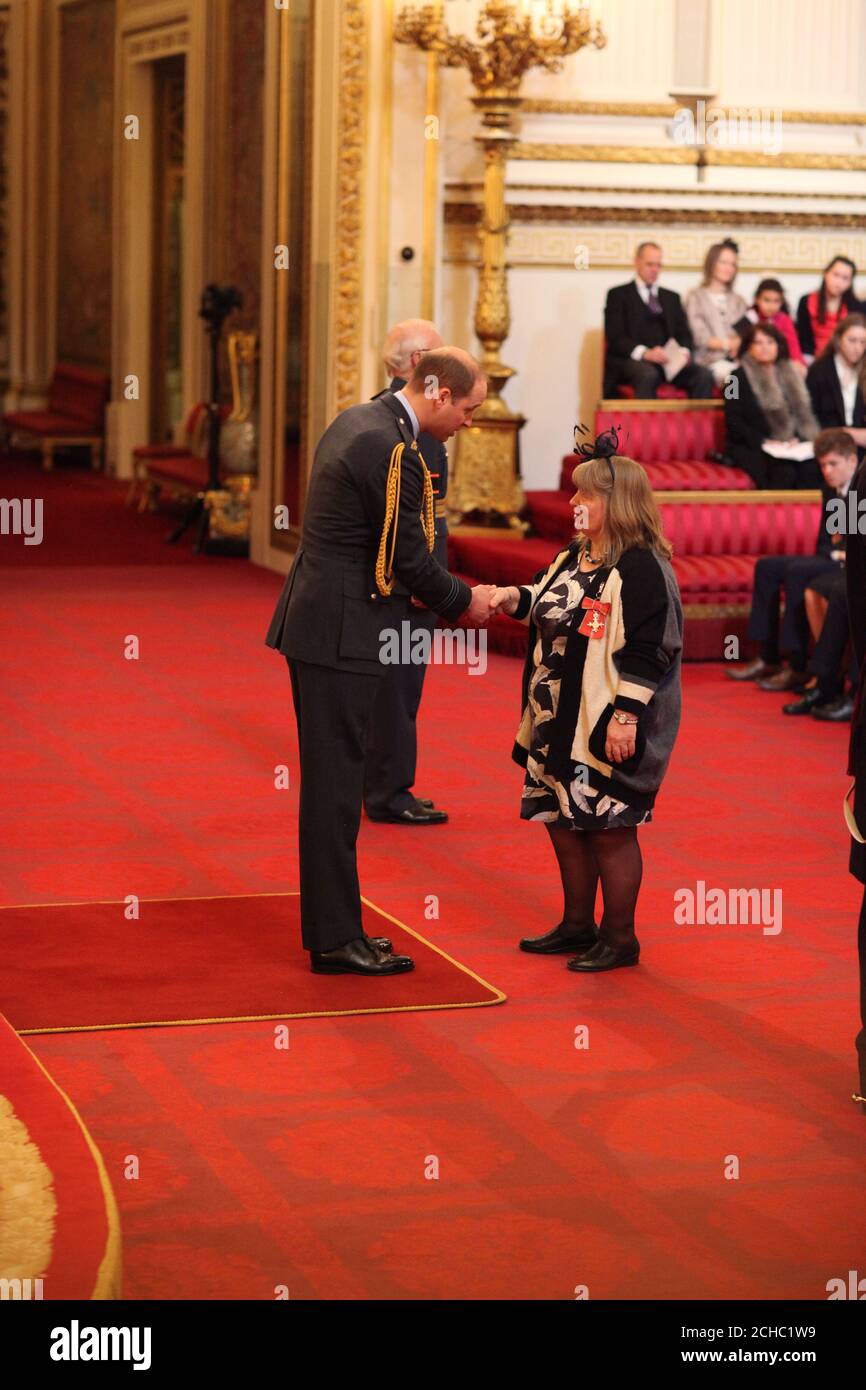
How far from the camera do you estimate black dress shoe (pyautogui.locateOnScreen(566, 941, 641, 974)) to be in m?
5.61

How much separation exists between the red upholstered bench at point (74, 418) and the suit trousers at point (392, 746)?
44.7 ft

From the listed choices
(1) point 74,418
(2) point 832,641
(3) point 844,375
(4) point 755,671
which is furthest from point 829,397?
(1) point 74,418

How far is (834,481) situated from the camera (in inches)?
365

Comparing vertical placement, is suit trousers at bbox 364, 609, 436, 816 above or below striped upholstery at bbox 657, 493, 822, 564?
below

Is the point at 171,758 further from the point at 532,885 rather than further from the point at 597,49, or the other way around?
the point at 597,49

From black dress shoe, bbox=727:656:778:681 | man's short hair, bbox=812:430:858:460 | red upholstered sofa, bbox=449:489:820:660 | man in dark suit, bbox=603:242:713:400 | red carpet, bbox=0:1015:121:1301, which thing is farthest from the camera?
man in dark suit, bbox=603:242:713:400

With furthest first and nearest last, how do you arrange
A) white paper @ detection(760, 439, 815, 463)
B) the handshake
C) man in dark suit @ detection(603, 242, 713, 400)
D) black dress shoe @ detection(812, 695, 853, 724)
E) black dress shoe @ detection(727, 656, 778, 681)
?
man in dark suit @ detection(603, 242, 713, 400), white paper @ detection(760, 439, 815, 463), black dress shoe @ detection(727, 656, 778, 681), black dress shoe @ detection(812, 695, 853, 724), the handshake

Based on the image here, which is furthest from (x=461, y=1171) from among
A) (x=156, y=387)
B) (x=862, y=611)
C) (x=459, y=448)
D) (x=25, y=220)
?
(x=25, y=220)

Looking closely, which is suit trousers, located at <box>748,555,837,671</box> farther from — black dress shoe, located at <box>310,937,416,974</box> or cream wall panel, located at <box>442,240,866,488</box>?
black dress shoe, located at <box>310,937,416,974</box>

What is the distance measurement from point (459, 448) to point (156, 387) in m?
8.21

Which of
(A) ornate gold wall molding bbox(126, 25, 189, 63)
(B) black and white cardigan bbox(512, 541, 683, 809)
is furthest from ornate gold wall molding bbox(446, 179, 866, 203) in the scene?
(B) black and white cardigan bbox(512, 541, 683, 809)

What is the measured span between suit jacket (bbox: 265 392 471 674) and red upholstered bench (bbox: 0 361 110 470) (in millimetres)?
15255

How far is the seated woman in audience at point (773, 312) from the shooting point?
1288 cm

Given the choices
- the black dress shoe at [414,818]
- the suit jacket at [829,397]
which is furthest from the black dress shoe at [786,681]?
the black dress shoe at [414,818]
